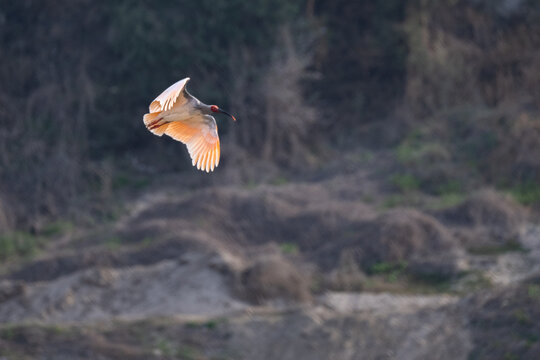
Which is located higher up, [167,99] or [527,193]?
[167,99]

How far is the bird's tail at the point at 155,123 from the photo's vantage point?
7.45 m

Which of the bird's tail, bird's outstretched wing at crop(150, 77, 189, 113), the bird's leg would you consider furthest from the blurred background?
bird's outstretched wing at crop(150, 77, 189, 113)

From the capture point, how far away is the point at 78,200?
624 inches

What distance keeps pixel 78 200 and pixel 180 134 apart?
8.21 metres

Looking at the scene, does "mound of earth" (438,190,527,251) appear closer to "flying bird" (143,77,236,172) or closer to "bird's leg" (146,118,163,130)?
"flying bird" (143,77,236,172)

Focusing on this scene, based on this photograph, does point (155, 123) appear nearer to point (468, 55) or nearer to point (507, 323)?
point (507, 323)

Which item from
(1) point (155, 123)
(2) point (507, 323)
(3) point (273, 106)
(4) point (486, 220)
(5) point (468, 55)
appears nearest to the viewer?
(1) point (155, 123)

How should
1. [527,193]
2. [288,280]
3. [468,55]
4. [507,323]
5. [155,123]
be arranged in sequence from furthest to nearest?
[468,55] → [527,193] → [288,280] → [507,323] → [155,123]

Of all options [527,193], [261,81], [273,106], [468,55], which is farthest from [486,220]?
[468,55]

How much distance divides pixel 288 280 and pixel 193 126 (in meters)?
4.02

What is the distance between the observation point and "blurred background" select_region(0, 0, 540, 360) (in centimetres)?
1066

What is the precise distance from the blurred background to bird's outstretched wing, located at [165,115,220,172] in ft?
10.7

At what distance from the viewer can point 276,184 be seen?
16094 millimetres

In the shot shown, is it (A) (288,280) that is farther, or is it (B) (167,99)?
(A) (288,280)
